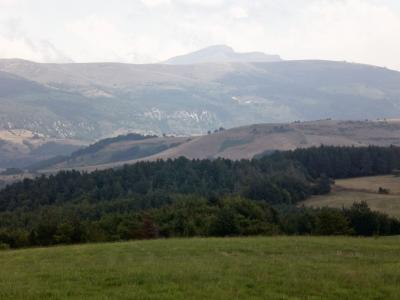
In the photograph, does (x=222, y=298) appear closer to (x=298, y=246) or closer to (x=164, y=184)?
(x=298, y=246)

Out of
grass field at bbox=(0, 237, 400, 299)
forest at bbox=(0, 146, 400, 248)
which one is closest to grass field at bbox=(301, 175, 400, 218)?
forest at bbox=(0, 146, 400, 248)

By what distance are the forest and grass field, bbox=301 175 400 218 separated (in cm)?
452

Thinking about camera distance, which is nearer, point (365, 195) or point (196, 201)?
point (196, 201)

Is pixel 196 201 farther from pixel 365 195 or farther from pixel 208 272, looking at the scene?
pixel 208 272

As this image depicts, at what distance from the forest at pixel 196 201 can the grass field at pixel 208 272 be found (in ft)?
70.0

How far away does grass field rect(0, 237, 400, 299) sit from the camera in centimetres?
1869

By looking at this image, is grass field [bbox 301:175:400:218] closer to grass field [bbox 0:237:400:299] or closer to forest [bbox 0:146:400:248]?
forest [bbox 0:146:400:248]

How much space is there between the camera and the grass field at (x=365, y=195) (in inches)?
4386

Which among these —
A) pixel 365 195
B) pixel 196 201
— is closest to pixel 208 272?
pixel 196 201

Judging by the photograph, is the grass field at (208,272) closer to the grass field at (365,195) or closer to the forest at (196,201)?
the forest at (196,201)

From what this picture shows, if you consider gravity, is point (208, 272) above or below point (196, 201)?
above

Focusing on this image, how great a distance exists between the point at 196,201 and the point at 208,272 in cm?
6588

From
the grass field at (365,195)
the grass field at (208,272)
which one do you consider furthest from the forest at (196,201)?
the grass field at (208,272)

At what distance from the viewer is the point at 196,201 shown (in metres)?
88.2
